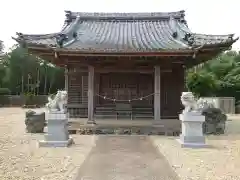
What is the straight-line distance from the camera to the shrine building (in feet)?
47.1

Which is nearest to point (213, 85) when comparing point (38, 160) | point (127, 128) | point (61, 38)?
point (127, 128)

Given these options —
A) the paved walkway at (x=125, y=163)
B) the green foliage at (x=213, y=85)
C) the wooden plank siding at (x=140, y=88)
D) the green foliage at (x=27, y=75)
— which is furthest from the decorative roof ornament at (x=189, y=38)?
the green foliage at (x=27, y=75)

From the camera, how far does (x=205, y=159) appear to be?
8.88 meters

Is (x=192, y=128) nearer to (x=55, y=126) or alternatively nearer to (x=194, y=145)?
(x=194, y=145)

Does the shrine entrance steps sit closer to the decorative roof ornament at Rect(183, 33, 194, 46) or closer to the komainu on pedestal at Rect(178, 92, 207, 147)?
the komainu on pedestal at Rect(178, 92, 207, 147)

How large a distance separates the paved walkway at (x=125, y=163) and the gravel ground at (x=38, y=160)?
296 mm

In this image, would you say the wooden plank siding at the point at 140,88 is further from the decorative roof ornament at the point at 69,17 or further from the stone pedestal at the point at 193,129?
the stone pedestal at the point at 193,129

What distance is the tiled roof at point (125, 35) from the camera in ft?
48.0

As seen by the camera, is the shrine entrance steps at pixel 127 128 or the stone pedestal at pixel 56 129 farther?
the shrine entrance steps at pixel 127 128

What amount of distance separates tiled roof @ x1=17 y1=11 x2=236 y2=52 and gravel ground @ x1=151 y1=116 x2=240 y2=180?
414 cm

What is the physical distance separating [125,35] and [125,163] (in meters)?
10.8

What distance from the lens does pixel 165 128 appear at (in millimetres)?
14570

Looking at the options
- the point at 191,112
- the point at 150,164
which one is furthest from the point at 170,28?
the point at 150,164

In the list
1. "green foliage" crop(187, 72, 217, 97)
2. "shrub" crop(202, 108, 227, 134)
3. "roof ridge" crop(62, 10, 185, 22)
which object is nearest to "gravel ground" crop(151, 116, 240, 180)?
"shrub" crop(202, 108, 227, 134)
